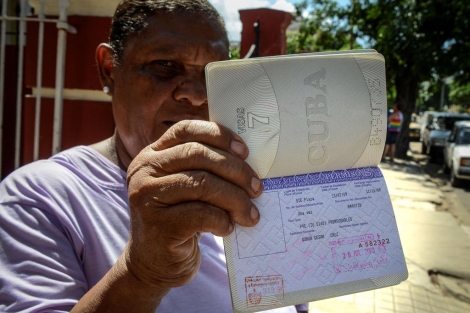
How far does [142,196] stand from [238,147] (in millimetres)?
221

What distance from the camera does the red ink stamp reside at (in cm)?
80

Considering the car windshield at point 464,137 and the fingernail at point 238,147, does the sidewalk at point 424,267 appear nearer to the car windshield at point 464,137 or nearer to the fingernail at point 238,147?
the fingernail at point 238,147

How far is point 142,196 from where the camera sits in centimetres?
80

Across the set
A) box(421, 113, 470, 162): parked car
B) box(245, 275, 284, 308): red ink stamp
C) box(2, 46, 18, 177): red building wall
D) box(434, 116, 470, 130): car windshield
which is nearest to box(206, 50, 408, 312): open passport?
box(245, 275, 284, 308): red ink stamp

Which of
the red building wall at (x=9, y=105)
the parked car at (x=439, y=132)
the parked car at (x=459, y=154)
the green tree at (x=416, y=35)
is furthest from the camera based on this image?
the parked car at (x=439, y=132)

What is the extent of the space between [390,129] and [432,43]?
2507 millimetres

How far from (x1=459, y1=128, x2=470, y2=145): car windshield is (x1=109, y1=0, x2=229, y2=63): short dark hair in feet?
32.2

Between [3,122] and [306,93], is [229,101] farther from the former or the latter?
[3,122]

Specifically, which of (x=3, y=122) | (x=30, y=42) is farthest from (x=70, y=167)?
(x=3, y=122)

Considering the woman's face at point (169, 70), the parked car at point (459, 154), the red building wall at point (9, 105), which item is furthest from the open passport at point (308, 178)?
the parked car at point (459, 154)

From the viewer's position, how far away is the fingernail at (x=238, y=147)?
0.79 m

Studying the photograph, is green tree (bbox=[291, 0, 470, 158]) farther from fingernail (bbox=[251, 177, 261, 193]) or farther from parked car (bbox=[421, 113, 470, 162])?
fingernail (bbox=[251, 177, 261, 193])

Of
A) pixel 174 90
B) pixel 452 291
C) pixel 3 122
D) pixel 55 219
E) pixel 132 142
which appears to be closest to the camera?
pixel 55 219

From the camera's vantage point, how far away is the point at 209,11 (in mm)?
1286
